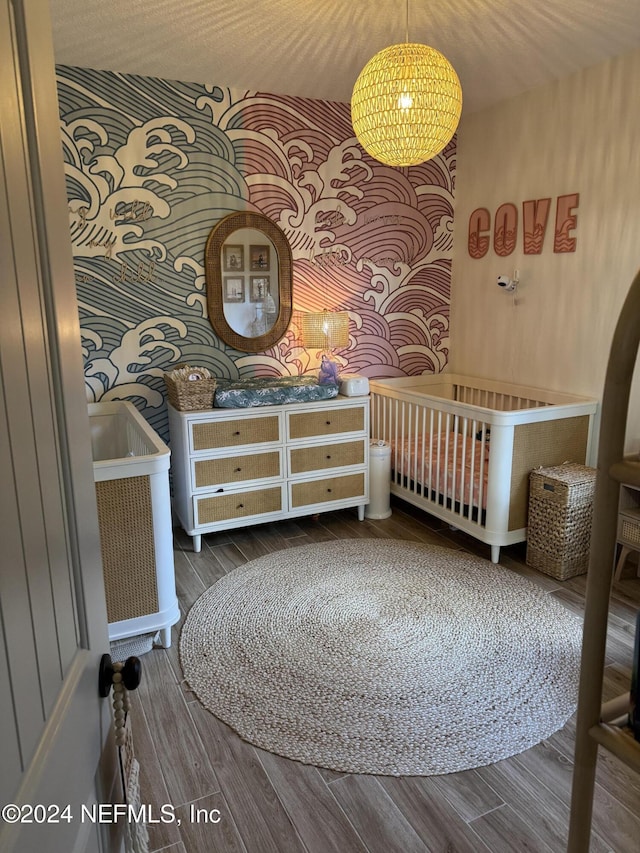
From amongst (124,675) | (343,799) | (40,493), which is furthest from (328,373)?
(40,493)

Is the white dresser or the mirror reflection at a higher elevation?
the mirror reflection

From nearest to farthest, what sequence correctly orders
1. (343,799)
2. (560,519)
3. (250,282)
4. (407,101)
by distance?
1. (343,799)
2. (407,101)
3. (560,519)
4. (250,282)

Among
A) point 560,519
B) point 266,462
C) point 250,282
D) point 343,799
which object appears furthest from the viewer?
point 250,282

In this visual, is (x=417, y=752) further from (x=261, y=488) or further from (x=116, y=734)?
(x=261, y=488)

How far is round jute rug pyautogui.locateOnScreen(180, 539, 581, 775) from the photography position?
2.02m

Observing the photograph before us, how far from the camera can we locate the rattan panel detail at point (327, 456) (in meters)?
3.66

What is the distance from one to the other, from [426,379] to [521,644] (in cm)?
229

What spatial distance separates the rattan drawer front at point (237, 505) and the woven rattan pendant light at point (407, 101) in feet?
6.49

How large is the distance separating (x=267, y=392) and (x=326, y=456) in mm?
567

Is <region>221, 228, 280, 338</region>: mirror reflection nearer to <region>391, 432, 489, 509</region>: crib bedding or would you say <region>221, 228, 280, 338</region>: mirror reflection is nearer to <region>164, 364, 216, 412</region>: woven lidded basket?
<region>164, 364, 216, 412</region>: woven lidded basket

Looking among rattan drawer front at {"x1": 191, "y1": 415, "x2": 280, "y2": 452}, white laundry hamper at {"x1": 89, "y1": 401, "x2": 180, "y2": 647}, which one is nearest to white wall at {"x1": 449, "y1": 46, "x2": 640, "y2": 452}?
rattan drawer front at {"x1": 191, "y1": 415, "x2": 280, "y2": 452}

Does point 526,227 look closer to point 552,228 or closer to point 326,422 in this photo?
point 552,228

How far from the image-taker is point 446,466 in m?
3.52

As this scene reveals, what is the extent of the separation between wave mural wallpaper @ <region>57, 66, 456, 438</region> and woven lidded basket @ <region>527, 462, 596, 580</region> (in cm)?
157
